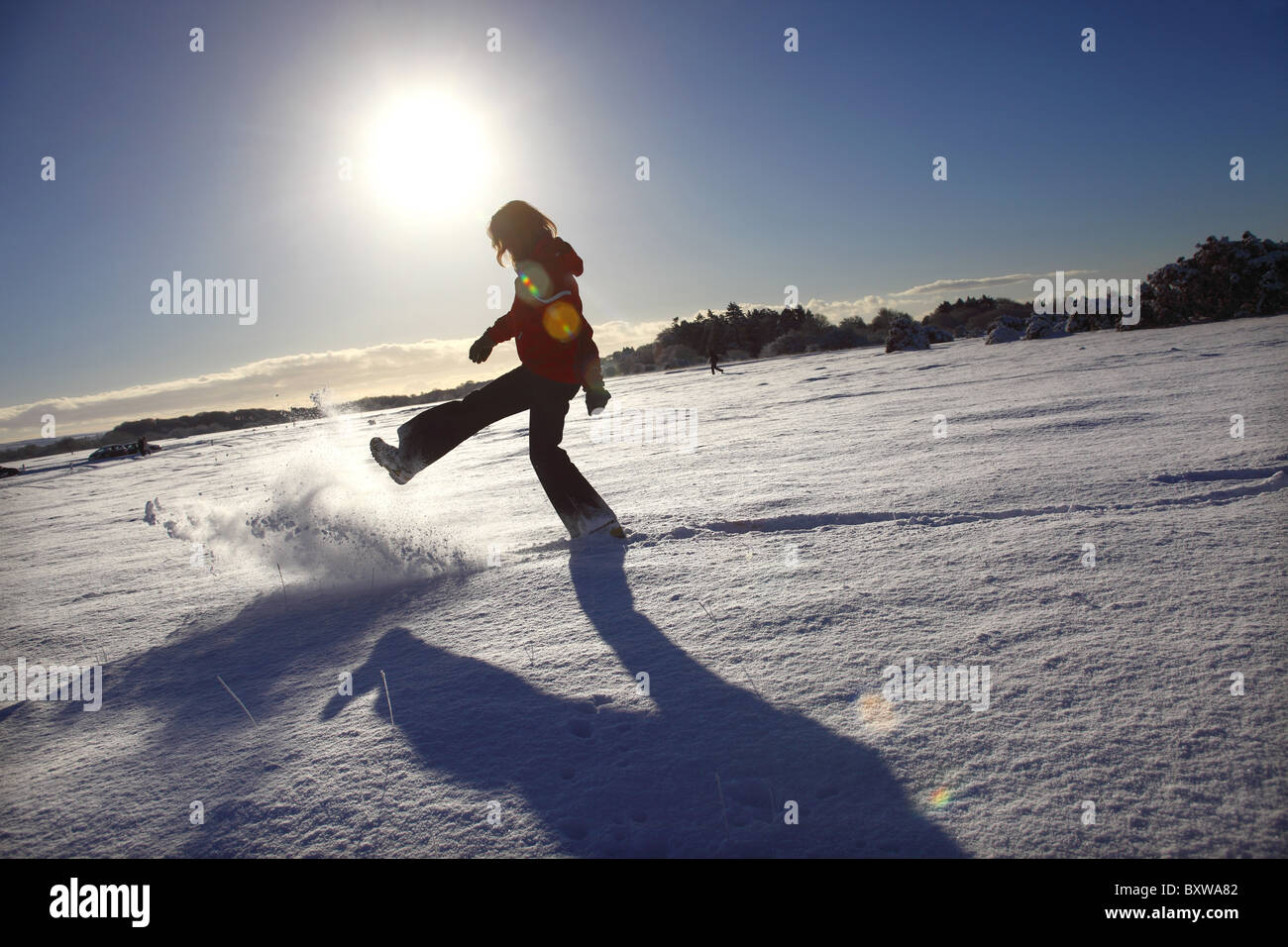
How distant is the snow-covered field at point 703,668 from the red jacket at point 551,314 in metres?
0.86

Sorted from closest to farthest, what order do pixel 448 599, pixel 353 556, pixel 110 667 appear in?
pixel 110 667 → pixel 448 599 → pixel 353 556

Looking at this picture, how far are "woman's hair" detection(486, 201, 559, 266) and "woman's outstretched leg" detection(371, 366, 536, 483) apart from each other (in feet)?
1.91

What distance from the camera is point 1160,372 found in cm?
604

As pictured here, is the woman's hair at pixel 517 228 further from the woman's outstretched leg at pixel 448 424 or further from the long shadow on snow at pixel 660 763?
the long shadow on snow at pixel 660 763

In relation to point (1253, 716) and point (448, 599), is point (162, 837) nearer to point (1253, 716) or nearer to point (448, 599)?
point (448, 599)

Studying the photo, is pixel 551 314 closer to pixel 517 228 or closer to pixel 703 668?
pixel 517 228

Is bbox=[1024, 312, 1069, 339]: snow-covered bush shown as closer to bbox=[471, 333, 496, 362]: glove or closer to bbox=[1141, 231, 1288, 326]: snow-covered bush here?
bbox=[1141, 231, 1288, 326]: snow-covered bush

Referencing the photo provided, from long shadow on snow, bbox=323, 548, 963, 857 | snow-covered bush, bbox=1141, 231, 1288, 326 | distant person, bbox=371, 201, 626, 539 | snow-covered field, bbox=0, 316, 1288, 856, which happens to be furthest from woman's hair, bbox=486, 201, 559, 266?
snow-covered bush, bbox=1141, 231, 1288, 326

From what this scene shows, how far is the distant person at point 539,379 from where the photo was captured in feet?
9.29

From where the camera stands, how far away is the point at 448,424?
292 cm

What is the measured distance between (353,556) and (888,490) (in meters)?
2.59
